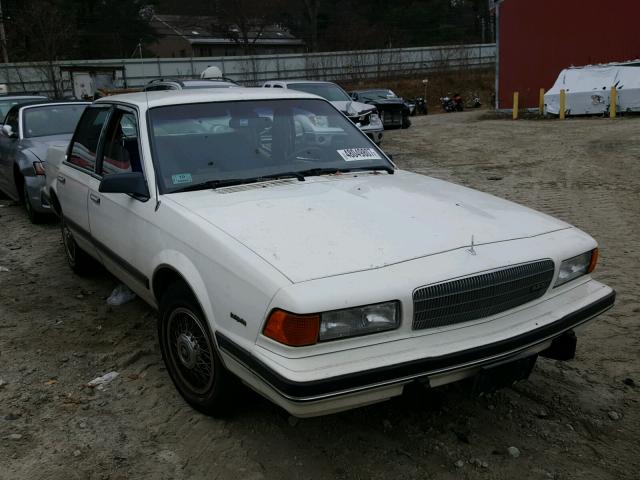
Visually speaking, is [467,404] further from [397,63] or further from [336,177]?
[397,63]

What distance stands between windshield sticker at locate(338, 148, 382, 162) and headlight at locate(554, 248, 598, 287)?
1544mm

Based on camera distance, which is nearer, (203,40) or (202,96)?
(202,96)

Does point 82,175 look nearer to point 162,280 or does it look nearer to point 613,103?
point 162,280

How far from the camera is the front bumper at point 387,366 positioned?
2.31 metres

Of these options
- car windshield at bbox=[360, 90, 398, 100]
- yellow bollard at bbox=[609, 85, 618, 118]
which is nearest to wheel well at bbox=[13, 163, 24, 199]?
car windshield at bbox=[360, 90, 398, 100]

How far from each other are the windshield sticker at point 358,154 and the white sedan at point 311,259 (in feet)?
0.06

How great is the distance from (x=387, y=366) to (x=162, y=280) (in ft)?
5.04

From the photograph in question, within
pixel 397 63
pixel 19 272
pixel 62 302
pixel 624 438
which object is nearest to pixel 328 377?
pixel 624 438

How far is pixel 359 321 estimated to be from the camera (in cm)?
242

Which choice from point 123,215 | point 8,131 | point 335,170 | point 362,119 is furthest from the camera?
point 362,119

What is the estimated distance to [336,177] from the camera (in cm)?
372

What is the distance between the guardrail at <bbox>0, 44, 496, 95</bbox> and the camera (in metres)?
30.3

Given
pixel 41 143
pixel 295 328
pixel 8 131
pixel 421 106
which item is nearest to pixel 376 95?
pixel 421 106

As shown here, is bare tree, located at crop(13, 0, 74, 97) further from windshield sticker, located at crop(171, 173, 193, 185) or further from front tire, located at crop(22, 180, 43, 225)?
windshield sticker, located at crop(171, 173, 193, 185)
